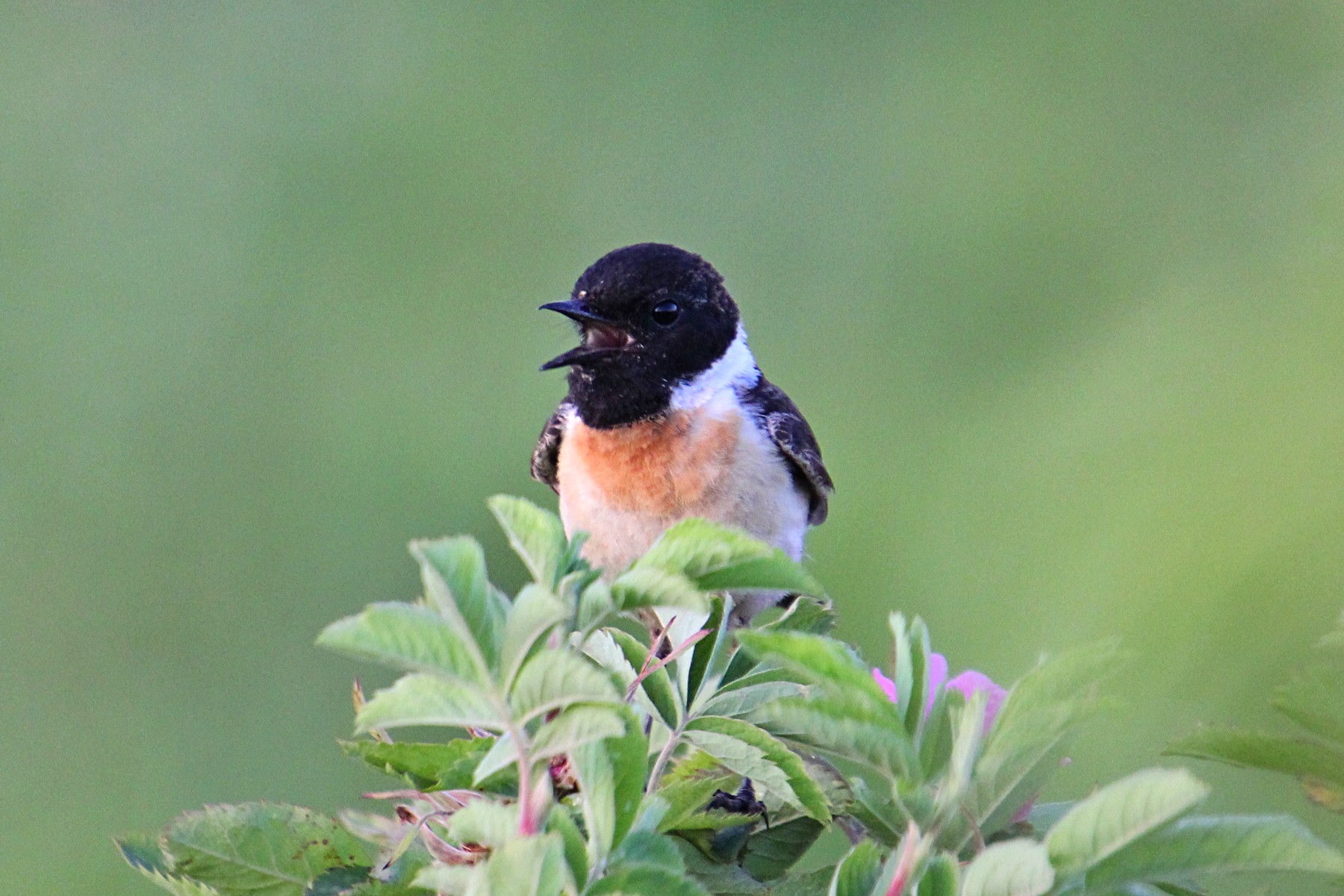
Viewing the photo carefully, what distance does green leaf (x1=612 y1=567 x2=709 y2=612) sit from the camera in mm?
776

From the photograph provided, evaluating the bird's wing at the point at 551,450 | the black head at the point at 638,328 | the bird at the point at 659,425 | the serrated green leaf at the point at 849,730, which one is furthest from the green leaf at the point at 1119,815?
the bird's wing at the point at 551,450

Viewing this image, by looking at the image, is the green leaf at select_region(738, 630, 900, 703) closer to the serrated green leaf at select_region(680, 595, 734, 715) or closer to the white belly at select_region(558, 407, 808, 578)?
the serrated green leaf at select_region(680, 595, 734, 715)

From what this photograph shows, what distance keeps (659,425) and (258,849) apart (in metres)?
2.09

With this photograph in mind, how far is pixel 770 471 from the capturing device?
3.10 m

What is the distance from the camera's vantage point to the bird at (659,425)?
2945 millimetres

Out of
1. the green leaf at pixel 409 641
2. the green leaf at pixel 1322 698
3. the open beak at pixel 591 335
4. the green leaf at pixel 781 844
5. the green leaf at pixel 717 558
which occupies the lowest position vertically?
the green leaf at pixel 781 844

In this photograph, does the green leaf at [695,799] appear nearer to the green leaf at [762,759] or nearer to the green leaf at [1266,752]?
the green leaf at [762,759]

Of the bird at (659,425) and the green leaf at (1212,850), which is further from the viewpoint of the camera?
the bird at (659,425)

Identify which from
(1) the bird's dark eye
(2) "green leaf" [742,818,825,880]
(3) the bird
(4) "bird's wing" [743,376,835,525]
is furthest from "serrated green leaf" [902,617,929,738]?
(4) "bird's wing" [743,376,835,525]

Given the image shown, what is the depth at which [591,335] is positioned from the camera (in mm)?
3037

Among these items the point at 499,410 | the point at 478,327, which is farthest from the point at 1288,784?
the point at 478,327

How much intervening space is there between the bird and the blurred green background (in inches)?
35.0

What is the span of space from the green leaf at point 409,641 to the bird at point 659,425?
207 cm

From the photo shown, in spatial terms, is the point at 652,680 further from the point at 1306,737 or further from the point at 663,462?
the point at 663,462
